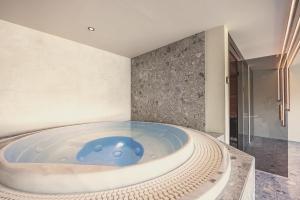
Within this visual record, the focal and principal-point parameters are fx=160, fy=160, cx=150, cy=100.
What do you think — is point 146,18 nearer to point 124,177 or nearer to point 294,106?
point 124,177

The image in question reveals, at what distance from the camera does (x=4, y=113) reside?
76.0 inches

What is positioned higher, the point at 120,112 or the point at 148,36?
the point at 148,36

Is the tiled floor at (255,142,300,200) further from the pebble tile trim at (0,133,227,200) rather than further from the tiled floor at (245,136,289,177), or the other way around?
the pebble tile trim at (0,133,227,200)

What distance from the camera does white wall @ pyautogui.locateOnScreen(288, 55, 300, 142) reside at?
3.66m

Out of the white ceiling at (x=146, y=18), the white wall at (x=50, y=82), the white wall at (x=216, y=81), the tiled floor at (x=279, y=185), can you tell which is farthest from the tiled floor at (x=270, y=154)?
the white wall at (x=50, y=82)

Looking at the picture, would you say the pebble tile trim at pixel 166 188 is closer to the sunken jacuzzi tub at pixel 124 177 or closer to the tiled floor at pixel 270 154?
the sunken jacuzzi tub at pixel 124 177

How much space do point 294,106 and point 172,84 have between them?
11.0 ft

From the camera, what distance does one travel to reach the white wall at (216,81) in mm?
2188

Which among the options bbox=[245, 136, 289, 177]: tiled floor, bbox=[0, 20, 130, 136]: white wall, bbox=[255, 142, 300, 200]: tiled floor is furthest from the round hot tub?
bbox=[245, 136, 289, 177]: tiled floor

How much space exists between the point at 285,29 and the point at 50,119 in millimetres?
3564

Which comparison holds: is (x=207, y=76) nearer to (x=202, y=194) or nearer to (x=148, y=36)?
(x=148, y=36)

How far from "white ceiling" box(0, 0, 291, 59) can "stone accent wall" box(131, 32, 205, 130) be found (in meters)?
0.25

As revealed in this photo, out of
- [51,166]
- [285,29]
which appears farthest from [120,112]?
[285,29]

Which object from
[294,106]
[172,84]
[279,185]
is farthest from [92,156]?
[294,106]
